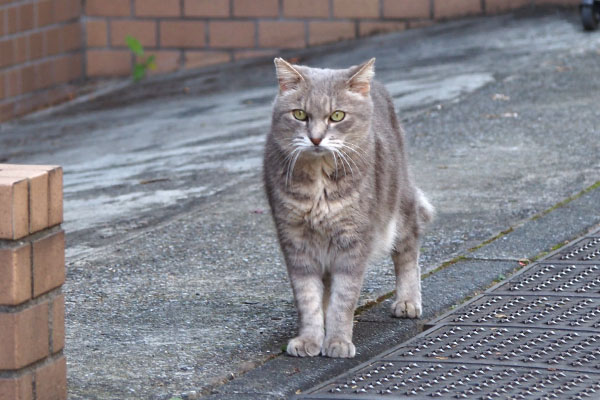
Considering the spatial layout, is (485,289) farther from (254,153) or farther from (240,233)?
(254,153)

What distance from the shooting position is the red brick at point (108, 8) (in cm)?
1024

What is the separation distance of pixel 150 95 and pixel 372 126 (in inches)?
245

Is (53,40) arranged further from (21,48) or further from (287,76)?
(287,76)

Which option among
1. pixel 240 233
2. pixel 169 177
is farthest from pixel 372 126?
pixel 169 177

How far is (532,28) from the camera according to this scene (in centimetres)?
977

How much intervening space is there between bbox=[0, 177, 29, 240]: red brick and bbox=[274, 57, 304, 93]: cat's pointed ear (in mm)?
1171

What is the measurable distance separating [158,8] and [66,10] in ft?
2.95

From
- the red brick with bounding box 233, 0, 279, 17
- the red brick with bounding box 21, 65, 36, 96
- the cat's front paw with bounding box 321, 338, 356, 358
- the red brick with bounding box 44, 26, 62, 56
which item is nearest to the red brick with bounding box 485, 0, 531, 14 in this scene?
the red brick with bounding box 233, 0, 279, 17

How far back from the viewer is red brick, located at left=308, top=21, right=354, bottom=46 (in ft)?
33.2

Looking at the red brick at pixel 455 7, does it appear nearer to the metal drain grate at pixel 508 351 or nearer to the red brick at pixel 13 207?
the metal drain grate at pixel 508 351

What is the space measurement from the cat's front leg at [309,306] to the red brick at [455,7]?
699cm

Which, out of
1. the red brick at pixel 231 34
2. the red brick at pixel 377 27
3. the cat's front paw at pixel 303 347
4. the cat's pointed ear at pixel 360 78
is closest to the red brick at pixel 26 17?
the red brick at pixel 231 34

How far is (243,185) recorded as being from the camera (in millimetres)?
5895

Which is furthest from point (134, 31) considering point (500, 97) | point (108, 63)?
point (500, 97)
